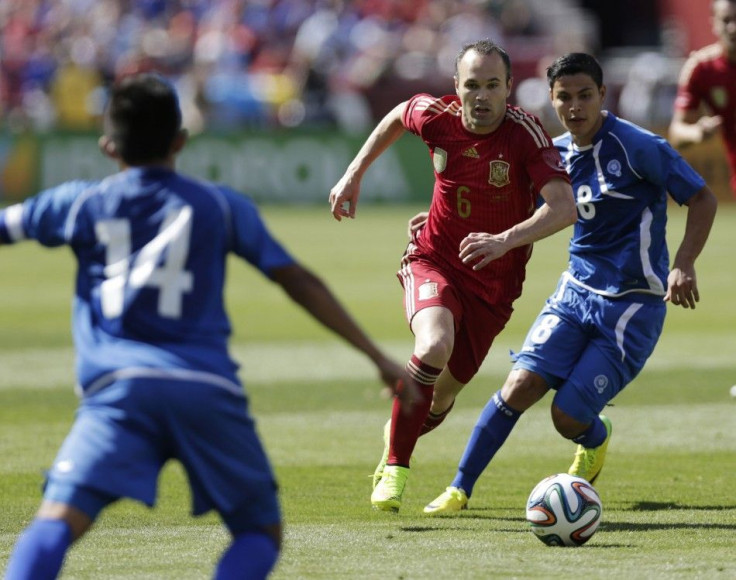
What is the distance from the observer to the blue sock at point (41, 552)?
13.2ft

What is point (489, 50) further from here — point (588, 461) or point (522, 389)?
point (588, 461)

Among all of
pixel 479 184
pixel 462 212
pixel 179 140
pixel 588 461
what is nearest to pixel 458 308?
pixel 462 212

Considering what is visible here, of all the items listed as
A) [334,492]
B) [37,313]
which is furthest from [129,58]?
[334,492]

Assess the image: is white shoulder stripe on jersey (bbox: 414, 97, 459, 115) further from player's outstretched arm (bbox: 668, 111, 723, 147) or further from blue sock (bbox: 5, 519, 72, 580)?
blue sock (bbox: 5, 519, 72, 580)

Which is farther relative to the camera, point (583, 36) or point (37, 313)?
point (583, 36)

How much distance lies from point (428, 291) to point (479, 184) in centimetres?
59

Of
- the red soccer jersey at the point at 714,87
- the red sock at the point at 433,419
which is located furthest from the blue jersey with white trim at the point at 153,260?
the red soccer jersey at the point at 714,87

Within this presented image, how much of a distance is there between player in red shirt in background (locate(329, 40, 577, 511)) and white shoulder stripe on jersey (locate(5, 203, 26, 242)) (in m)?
2.79

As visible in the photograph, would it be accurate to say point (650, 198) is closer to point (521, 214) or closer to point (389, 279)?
point (521, 214)

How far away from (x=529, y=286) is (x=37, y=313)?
245 inches

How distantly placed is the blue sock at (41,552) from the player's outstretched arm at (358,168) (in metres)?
3.40

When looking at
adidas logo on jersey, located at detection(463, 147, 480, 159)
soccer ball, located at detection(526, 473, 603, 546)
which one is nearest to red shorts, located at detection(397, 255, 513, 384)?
adidas logo on jersey, located at detection(463, 147, 480, 159)

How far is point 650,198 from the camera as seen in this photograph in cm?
722

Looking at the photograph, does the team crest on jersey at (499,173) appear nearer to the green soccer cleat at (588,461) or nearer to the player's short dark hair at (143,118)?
the green soccer cleat at (588,461)
